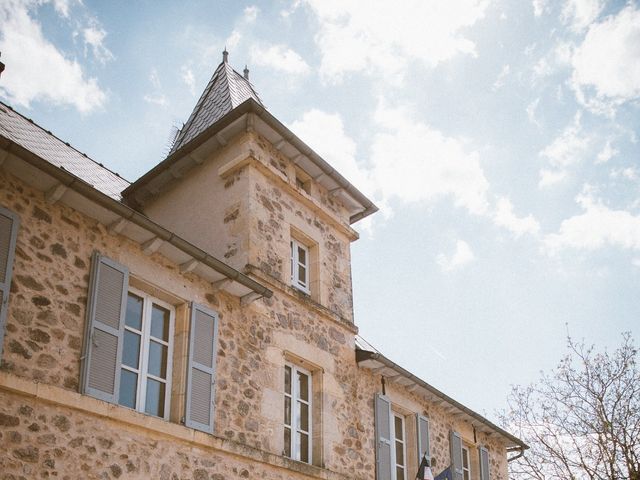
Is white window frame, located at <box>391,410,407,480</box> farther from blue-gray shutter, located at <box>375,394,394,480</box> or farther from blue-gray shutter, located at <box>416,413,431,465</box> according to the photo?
blue-gray shutter, located at <box>416,413,431,465</box>

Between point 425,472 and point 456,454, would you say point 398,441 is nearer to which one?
point 425,472

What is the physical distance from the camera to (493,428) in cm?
1350

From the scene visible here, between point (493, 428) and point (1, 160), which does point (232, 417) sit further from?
point (493, 428)

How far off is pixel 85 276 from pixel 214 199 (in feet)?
11.9

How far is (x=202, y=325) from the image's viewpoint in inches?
312

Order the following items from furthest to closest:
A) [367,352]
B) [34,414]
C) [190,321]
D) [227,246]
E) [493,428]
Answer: [493,428] < [367,352] < [227,246] < [190,321] < [34,414]

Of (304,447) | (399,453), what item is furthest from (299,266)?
(399,453)

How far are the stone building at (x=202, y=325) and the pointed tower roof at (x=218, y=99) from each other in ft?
0.17

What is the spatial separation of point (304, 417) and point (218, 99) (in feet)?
19.6

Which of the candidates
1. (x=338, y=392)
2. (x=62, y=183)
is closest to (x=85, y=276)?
(x=62, y=183)

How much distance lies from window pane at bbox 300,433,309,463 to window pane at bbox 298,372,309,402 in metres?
0.51

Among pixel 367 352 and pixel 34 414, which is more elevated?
pixel 367 352

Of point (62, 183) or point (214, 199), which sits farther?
point (214, 199)

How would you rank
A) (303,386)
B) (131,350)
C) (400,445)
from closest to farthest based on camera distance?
(131,350)
(303,386)
(400,445)
